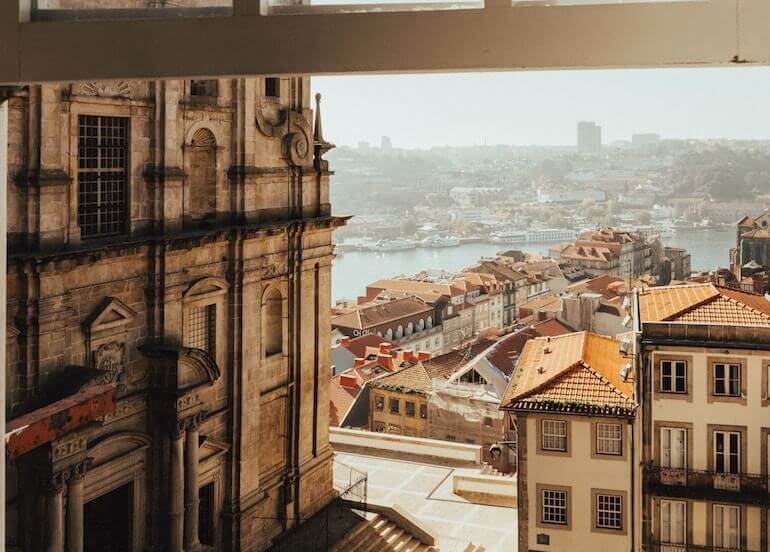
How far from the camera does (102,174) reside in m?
11.6

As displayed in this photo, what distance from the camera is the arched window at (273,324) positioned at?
1548cm

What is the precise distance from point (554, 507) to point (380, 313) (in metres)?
42.2

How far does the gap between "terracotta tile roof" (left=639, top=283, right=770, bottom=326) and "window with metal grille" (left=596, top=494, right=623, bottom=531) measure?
3168 mm

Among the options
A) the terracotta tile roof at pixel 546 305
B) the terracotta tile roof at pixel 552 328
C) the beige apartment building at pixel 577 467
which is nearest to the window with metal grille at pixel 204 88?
the beige apartment building at pixel 577 467

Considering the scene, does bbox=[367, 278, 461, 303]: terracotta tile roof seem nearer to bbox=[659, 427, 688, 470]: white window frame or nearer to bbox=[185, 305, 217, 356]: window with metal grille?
bbox=[659, 427, 688, 470]: white window frame

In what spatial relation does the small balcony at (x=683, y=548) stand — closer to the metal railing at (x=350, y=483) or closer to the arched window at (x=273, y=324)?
the metal railing at (x=350, y=483)

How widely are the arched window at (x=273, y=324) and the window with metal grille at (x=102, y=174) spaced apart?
4003mm

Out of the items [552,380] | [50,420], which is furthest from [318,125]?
[50,420]

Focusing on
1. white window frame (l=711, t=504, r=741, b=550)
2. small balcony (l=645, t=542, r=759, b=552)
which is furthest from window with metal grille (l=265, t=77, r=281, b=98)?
white window frame (l=711, t=504, r=741, b=550)

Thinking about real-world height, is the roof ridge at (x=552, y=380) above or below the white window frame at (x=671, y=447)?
above

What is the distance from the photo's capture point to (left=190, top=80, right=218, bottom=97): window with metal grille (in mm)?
13539

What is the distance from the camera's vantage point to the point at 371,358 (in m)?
46.0

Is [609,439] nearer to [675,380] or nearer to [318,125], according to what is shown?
[675,380]

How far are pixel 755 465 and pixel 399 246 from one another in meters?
80.5
